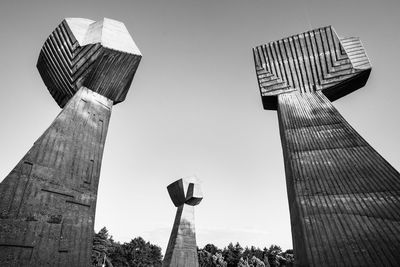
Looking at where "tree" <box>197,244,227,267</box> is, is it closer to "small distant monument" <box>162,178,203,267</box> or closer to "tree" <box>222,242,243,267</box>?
"tree" <box>222,242,243,267</box>

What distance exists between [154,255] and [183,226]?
57.6m

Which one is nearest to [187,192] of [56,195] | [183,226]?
[183,226]

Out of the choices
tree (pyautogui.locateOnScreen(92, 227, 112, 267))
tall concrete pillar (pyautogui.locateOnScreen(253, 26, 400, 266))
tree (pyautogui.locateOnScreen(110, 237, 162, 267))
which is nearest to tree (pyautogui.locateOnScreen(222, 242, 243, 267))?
tree (pyautogui.locateOnScreen(110, 237, 162, 267))

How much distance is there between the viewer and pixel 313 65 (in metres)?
12.8

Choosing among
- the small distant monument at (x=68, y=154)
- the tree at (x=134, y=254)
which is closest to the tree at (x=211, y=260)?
the tree at (x=134, y=254)

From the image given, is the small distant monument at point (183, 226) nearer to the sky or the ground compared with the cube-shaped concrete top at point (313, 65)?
nearer to the ground

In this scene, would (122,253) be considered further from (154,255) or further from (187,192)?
(187,192)

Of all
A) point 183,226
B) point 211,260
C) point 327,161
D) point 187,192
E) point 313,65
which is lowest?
point 211,260

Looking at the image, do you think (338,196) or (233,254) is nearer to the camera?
(338,196)

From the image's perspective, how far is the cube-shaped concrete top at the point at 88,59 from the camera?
1020cm

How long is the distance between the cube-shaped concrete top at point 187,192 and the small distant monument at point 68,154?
7849 millimetres

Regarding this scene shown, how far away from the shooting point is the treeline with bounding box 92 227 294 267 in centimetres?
4878

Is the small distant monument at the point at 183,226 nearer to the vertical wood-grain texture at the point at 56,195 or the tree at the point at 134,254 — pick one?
the vertical wood-grain texture at the point at 56,195

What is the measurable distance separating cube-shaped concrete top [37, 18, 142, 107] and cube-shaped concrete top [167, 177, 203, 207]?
803 cm
